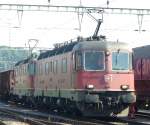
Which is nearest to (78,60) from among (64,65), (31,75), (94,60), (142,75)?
(94,60)

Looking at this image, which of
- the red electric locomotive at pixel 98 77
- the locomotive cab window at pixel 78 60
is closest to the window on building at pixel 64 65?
the red electric locomotive at pixel 98 77

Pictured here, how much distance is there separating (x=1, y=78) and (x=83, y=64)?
33772mm

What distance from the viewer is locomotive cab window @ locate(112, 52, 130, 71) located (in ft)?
73.3

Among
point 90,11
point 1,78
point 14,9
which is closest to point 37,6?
point 14,9

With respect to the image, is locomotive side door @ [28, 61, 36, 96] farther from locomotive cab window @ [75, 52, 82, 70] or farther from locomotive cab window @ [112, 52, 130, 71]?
locomotive cab window @ [112, 52, 130, 71]

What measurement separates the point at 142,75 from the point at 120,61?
3.85 m

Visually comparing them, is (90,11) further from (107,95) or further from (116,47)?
(107,95)

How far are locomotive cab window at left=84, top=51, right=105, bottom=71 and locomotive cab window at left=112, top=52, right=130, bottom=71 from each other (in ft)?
1.78

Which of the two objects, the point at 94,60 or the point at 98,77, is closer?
the point at 98,77

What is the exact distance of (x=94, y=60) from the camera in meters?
22.2

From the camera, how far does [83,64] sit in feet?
72.2

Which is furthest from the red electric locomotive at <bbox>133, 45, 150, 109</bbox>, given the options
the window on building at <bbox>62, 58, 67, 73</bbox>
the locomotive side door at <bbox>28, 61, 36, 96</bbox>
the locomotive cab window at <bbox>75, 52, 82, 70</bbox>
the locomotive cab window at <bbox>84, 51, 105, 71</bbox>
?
the locomotive side door at <bbox>28, 61, 36, 96</bbox>

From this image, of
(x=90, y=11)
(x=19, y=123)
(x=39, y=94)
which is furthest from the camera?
(x=39, y=94)

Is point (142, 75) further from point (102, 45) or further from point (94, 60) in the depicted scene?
point (94, 60)
